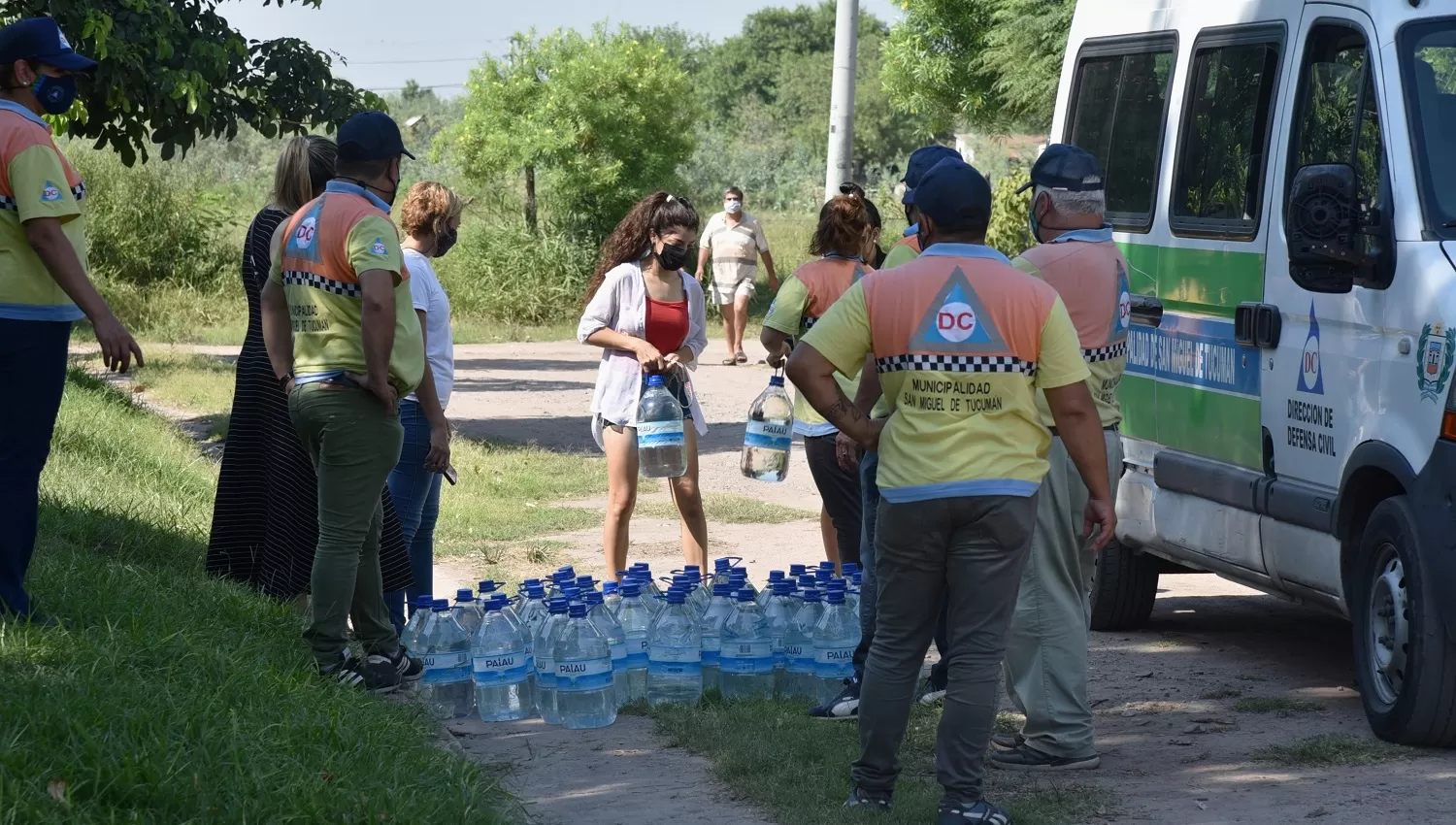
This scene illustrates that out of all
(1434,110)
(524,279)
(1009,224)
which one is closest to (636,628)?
(1434,110)

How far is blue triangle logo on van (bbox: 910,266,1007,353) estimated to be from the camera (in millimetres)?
4477

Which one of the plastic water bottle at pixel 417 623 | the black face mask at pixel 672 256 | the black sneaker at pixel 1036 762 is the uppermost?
the black face mask at pixel 672 256

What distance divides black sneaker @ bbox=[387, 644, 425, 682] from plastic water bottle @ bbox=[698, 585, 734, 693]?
1020 millimetres

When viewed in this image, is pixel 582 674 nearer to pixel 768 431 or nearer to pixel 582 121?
pixel 768 431

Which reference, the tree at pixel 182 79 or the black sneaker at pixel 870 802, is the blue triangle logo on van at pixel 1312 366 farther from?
the tree at pixel 182 79

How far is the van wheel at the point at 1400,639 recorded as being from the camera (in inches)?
214

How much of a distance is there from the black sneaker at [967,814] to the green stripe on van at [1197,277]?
2.67 metres

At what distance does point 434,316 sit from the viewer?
690cm

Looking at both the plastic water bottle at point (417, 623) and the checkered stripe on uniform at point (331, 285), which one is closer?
the checkered stripe on uniform at point (331, 285)

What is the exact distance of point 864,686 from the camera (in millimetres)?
4773

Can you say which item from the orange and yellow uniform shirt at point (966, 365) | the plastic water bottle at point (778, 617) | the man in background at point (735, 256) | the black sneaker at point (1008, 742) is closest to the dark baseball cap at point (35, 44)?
the orange and yellow uniform shirt at point (966, 365)

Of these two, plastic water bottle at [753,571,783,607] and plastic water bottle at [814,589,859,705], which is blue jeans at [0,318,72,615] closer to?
plastic water bottle at [753,571,783,607]

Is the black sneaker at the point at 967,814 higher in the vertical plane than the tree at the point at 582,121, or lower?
lower

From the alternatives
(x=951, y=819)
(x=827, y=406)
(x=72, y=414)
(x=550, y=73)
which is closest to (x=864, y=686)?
(x=951, y=819)
